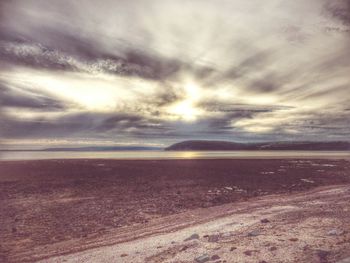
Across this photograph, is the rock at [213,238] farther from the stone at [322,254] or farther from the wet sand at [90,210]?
the stone at [322,254]

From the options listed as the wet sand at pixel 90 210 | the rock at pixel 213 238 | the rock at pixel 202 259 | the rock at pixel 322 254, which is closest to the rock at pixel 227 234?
the rock at pixel 213 238

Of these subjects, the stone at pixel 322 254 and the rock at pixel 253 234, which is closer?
the stone at pixel 322 254

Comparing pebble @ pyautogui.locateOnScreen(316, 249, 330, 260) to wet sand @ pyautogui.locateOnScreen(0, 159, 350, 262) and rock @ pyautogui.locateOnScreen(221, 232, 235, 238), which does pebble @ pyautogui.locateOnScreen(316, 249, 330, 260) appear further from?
wet sand @ pyautogui.locateOnScreen(0, 159, 350, 262)

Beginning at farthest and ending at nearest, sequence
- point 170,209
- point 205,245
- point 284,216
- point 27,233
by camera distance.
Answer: point 170,209 → point 27,233 → point 284,216 → point 205,245

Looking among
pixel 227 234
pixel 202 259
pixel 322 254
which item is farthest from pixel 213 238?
pixel 322 254

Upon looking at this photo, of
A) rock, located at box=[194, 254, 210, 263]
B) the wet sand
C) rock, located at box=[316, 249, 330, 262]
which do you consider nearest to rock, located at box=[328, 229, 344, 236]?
rock, located at box=[316, 249, 330, 262]

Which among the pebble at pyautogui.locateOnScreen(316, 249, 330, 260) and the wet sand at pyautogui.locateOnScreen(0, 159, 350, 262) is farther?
the wet sand at pyautogui.locateOnScreen(0, 159, 350, 262)

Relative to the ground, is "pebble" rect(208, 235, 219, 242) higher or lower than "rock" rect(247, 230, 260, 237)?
lower

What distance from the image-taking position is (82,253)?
895 centimetres

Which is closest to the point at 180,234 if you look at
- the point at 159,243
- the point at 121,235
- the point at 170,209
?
the point at 159,243

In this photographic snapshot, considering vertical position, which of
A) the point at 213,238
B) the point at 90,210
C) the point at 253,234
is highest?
the point at 253,234

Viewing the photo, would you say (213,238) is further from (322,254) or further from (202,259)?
(322,254)

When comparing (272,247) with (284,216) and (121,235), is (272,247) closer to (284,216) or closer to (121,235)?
(284,216)

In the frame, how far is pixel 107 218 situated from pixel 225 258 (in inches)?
364
